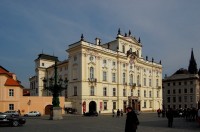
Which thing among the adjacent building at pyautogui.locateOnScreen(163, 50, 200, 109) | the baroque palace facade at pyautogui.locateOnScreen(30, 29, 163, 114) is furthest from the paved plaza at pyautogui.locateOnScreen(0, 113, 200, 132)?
the adjacent building at pyautogui.locateOnScreen(163, 50, 200, 109)

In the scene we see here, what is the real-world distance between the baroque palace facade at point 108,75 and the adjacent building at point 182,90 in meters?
21.7

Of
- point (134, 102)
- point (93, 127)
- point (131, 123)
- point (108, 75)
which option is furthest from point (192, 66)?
point (131, 123)

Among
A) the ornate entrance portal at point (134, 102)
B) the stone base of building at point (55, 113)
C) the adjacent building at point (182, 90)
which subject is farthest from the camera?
the adjacent building at point (182, 90)

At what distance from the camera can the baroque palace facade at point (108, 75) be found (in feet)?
210

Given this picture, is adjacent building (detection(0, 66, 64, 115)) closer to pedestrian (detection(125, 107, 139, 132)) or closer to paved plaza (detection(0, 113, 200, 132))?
paved plaza (detection(0, 113, 200, 132))

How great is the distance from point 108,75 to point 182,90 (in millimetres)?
50553

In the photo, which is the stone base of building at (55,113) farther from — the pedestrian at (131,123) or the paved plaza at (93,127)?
the pedestrian at (131,123)

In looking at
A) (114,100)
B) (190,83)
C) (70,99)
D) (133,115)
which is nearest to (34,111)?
(70,99)

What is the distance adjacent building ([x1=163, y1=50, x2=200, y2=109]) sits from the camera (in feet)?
353

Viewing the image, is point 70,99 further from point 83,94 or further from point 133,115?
point 133,115

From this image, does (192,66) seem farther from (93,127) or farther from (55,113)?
(93,127)

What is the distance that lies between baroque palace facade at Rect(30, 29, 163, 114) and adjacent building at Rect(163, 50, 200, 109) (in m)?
21.7

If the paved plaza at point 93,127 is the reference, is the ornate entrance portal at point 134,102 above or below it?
below

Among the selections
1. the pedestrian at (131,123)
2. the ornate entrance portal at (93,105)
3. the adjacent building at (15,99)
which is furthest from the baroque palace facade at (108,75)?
the pedestrian at (131,123)
